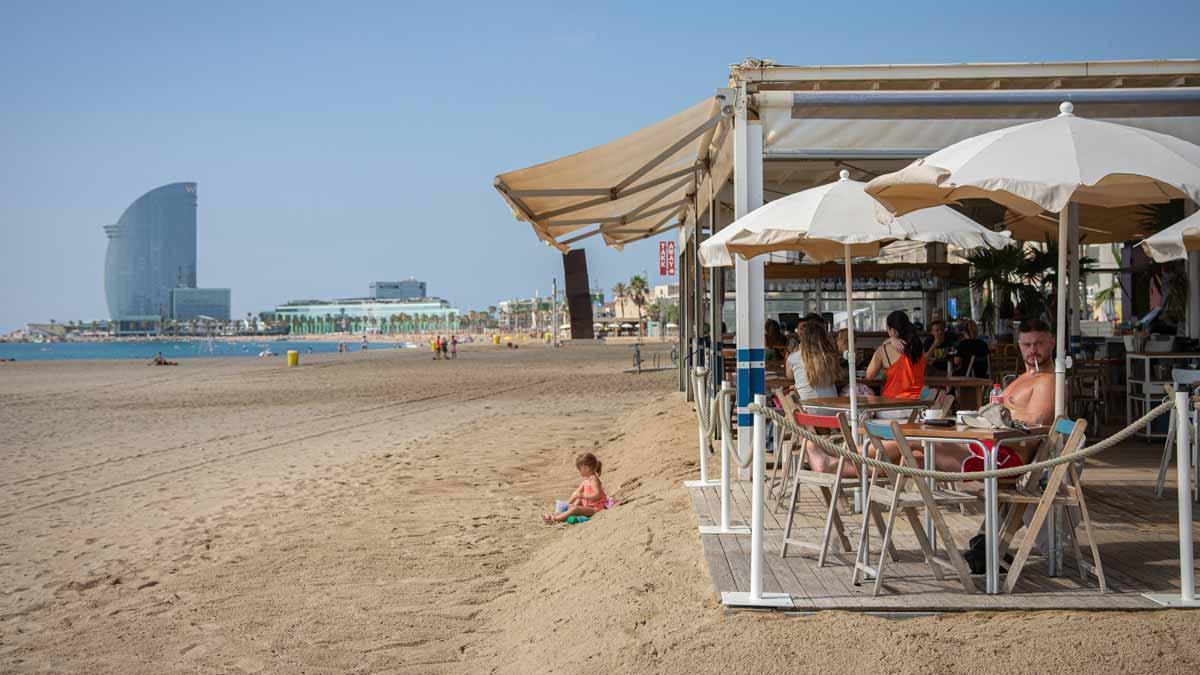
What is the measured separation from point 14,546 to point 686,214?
9010 mm

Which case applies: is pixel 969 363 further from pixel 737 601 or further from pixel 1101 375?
pixel 737 601

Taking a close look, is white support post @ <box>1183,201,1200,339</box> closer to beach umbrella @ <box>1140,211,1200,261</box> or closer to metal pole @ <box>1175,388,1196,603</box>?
beach umbrella @ <box>1140,211,1200,261</box>

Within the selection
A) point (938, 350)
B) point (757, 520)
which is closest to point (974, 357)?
point (938, 350)

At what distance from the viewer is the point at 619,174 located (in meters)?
7.90

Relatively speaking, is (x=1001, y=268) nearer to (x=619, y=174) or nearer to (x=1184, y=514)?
(x=619, y=174)

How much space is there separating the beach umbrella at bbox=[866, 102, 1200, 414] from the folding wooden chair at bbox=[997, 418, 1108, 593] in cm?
27

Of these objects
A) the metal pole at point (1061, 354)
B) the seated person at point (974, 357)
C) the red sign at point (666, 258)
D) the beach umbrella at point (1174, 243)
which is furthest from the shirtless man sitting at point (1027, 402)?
the red sign at point (666, 258)

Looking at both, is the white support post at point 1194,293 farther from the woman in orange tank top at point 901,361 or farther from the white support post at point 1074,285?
the woman in orange tank top at point 901,361

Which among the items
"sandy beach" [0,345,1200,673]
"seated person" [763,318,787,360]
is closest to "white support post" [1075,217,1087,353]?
"seated person" [763,318,787,360]

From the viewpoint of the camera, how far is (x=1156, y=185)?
441cm

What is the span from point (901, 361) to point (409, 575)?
11.1ft

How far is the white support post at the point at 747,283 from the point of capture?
254 inches

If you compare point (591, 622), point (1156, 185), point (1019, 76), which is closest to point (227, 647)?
point (591, 622)

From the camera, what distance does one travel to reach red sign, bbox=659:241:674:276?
32.1 m
